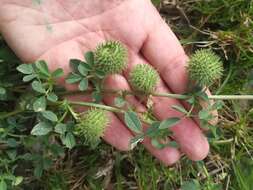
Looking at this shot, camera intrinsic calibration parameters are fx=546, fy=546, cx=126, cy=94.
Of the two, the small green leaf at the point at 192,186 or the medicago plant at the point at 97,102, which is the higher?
the medicago plant at the point at 97,102

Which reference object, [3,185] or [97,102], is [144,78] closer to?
[97,102]

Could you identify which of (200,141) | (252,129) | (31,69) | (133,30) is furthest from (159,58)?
(252,129)

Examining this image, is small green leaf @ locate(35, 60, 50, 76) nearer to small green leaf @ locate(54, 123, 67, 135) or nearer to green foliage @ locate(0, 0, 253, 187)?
green foliage @ locate(0, 0, 253, 187)

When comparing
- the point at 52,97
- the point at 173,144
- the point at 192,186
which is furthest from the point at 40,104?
the point at 192,186

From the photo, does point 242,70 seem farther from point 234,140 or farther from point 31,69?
point 31,69

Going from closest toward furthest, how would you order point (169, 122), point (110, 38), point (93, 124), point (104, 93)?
point (93, 124) → point (169, 122) → point (104, 93) → point (110, 38)

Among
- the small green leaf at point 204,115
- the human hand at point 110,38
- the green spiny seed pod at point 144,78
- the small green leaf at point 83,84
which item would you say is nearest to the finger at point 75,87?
the human hand at point 110,38

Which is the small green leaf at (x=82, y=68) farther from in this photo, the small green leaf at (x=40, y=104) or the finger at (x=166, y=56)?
the finger at (x=166, y=56)
